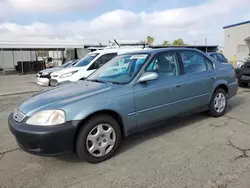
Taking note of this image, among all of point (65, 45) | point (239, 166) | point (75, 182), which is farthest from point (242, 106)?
point (65, 45)

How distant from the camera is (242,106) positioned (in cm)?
618

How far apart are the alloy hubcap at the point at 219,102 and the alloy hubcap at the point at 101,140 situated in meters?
2.76

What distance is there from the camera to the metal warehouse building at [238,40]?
83.4 ft

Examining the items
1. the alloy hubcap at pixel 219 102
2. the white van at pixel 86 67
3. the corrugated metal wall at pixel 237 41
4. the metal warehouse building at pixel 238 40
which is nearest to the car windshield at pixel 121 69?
the alloy hubcap at pixel 219 102

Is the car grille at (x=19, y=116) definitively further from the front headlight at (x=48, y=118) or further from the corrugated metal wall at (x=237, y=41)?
the corrugated metal wall at (x=237, y=41)

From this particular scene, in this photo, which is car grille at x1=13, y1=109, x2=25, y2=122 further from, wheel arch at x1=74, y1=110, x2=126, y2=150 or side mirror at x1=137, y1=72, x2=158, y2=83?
side mirror at x1=137, y1=72, x2=158, y2=83

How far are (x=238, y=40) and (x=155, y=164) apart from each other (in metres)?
27.5

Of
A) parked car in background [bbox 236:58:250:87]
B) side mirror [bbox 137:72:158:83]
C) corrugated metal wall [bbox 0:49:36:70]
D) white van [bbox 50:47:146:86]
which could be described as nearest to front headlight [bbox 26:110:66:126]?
side mirror [bbox 137:72:158:83]

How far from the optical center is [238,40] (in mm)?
26641

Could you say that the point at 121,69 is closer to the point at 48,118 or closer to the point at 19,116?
the point at 48,118

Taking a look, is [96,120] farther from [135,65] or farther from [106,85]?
[135,65]

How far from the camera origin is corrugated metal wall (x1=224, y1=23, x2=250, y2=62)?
25.7m

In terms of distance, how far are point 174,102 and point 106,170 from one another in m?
1.76

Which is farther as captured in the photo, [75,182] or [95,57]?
[95,57]
